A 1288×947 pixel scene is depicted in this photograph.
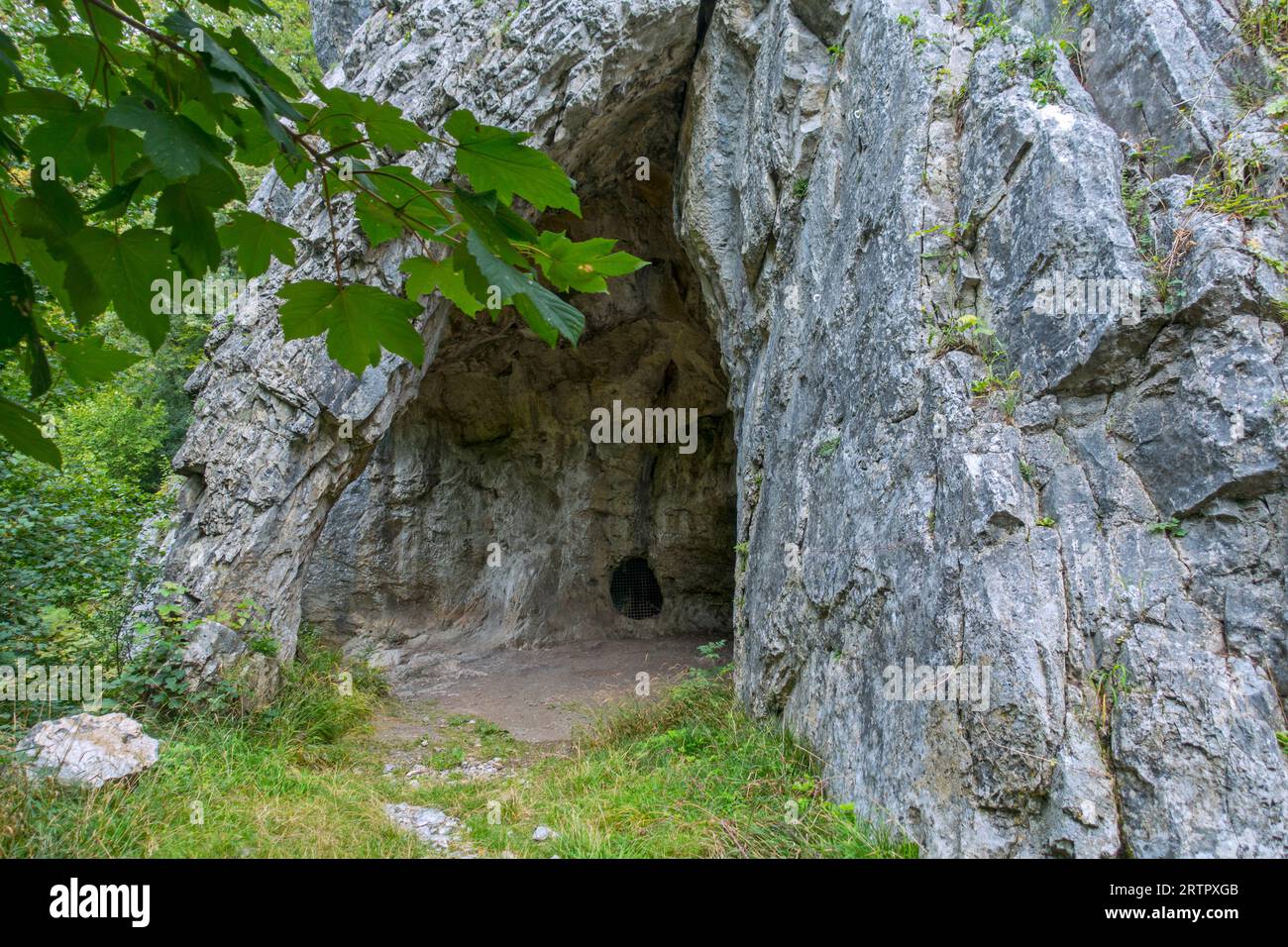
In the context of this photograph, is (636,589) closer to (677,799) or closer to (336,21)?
(677,799)

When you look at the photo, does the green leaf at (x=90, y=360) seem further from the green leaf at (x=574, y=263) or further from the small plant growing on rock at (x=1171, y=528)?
the small plant growing on rock at (x=1171, y=528)

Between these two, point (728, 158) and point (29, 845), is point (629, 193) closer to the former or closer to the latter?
point (728, 158)

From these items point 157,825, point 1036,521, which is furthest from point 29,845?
point 1036,521

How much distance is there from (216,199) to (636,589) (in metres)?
11.5

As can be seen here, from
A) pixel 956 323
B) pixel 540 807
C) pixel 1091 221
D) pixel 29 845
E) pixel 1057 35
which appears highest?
pixel 1057 35

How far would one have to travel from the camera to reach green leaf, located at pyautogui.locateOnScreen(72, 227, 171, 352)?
911 millimetres

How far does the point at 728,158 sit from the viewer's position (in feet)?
23.3

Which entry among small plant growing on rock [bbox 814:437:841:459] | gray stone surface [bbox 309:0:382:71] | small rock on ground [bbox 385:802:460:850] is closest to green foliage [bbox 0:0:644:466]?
small plant growing on rock [bbox 814:437:841:459]

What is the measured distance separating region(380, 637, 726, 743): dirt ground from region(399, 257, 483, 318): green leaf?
632 cm

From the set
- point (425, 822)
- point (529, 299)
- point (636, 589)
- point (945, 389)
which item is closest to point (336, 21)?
point (636, 589)

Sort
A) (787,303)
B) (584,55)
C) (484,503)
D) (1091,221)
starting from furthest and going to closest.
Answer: (484,503) < (584,55) < (787,303) < (1091,221)

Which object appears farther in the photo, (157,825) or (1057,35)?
(1057,35)

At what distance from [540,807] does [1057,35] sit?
218 inches

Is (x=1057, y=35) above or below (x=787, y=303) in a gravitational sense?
above
